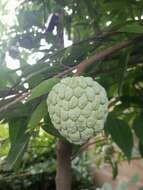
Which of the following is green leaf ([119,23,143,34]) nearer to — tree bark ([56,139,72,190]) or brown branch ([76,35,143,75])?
brown branch ([76,35,143,75])

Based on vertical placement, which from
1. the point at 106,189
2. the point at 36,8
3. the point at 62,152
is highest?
the point at 36,8

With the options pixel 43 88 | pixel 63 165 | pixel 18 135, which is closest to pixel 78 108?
pixel 43 88

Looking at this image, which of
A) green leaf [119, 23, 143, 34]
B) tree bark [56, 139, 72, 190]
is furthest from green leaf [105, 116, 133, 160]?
green leaf [119, 23, 143, 34]

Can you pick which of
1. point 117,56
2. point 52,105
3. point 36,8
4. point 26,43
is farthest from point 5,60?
point 52,105

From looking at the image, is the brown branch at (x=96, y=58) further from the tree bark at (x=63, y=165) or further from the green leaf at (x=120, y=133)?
the tree bark at (x=63, y=165)

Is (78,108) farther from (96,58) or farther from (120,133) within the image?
(120,133)

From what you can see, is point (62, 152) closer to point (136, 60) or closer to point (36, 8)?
point (136, 60)

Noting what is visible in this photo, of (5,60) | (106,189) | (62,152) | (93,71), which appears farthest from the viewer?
(106,189)
